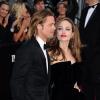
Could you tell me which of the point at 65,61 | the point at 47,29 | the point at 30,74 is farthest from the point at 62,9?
the point at 30,74

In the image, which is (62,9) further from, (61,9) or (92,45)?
(92,45)

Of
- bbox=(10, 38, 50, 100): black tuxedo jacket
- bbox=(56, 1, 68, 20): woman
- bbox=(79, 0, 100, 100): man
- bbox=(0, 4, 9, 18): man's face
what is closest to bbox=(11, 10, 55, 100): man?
bbox=(10, 38, 50, 100): black tuxedo jacket

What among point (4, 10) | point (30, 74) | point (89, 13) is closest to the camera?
point (30, 74)

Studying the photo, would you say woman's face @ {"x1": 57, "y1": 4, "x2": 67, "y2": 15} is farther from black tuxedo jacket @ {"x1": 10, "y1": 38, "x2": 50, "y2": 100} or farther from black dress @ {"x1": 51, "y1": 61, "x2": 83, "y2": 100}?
black tuxedo jacket @ {"x1": 10, "y1": 38, "x2": 50, "y2": 100}

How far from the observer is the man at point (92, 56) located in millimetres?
5805

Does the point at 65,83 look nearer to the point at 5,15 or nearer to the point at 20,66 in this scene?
the point at 20,66

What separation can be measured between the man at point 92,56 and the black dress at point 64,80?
9.8 inches

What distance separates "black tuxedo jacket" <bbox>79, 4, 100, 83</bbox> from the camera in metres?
5.89

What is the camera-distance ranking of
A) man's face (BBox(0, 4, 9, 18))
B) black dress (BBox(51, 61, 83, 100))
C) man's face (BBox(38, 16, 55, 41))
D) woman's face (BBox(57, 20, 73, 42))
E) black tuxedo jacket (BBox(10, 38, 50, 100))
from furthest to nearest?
man's face (BBox(0, 4, 9, 18)), woman's face (BBox(57, 20, 73, 42)), black dress (BBox(51, 61, 83, 100)), man's face (BBox(38, 16, 55, 41)), black tuxedo jacket (BBox(10, 38, 50, 100))

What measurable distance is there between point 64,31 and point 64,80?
65cm

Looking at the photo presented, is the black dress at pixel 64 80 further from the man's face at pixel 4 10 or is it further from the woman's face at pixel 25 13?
the man's face at pixel 4 10

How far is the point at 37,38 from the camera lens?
4723 millimetres

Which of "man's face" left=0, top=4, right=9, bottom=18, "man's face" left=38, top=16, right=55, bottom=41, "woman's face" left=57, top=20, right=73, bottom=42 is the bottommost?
"man's face" left=0, top=4, right=9, bottom=18

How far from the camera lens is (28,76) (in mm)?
4488
